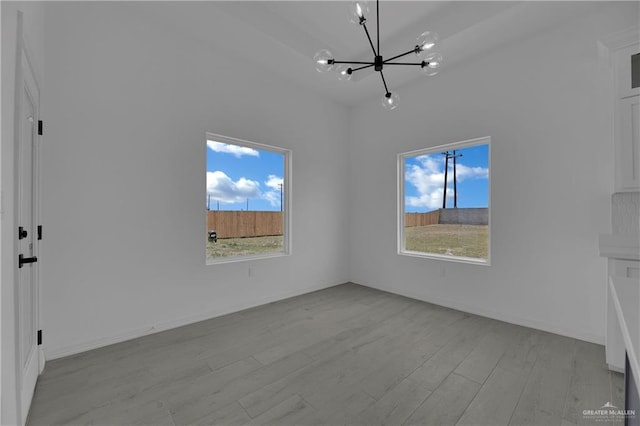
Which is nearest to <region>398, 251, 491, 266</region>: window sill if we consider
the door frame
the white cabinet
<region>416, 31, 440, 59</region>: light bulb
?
the white cabinet

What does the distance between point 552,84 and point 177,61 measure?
4.04 metres

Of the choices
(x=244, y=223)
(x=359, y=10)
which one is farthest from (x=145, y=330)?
(x=359, y=10)

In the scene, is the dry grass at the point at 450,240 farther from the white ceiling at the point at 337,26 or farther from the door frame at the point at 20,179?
the door frame at the point at 20,179

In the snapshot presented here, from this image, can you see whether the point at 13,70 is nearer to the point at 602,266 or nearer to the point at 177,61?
the point at 177,61

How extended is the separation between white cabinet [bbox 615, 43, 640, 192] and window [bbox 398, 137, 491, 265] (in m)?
1.21

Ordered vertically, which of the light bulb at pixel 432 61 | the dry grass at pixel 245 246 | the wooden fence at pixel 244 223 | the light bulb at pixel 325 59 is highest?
the light bulb at pixel 325 59

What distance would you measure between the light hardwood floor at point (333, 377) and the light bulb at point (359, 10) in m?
2.59

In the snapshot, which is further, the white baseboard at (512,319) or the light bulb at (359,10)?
the white baseboard at (512,319)

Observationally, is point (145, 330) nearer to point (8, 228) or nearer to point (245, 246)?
point (245, 246)

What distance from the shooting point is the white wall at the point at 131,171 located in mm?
2434

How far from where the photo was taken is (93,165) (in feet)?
8.48

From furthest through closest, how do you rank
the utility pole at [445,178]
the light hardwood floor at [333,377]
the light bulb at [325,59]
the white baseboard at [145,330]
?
the utility pole at [445,178] → the white baseboard at [145,330] → the light bulb at [325,59] → the light hardwood floor at [333,377]

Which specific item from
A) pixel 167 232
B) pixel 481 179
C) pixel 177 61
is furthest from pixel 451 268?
pixel 177 61

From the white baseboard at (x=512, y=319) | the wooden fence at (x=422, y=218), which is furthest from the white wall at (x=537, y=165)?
the wooden fence at (x=422, y=218)
